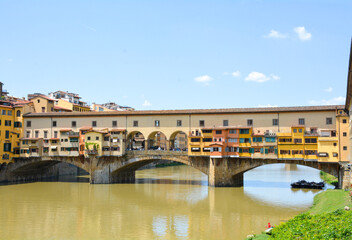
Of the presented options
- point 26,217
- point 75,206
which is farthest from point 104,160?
point 26,217

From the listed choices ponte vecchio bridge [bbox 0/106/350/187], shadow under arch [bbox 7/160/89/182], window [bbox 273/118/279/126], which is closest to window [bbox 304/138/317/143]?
ponte vecchio bridge [bbox 0/106/350/187]

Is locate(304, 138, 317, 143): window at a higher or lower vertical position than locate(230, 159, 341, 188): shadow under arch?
higher

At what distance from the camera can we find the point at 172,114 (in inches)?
1823

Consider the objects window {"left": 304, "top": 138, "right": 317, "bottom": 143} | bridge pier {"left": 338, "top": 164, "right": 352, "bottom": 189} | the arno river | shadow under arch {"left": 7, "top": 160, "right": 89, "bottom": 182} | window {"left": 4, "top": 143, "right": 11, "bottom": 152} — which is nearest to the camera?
the arno river

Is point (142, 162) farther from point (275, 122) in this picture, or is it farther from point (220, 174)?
point (275, 122)

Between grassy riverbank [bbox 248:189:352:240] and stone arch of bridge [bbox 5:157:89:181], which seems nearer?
grassy riverbank [bbox 248:189:352:240]

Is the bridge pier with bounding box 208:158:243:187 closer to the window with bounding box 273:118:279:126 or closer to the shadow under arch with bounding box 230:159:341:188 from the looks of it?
the shadow under arch with bounding box 230:159:341:188

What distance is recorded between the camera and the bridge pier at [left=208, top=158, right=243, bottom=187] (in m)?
42.7

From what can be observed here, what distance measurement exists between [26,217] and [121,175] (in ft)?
70.5

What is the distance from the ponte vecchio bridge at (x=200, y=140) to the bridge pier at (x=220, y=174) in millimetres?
123

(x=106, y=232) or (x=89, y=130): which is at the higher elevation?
(x=89, y=130)

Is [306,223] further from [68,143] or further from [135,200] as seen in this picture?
[68,143]

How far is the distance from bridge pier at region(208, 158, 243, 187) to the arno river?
4.72 feet

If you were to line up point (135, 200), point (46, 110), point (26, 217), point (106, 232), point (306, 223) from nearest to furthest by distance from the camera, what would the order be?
point (306, 223), point (106, 232), point (26, 217), point (135, 200), point (46, 110)
